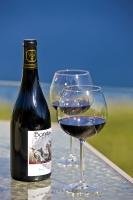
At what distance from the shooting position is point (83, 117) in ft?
3.26

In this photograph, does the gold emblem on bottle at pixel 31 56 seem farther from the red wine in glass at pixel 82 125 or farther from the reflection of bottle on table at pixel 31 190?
the reflection of bottle on table at pixel 31 190

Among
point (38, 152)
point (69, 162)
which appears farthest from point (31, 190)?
point (69, 162)

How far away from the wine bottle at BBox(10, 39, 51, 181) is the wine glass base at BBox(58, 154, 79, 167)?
12 cm

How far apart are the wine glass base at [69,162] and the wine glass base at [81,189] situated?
0.14 meters

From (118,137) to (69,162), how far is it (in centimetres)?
148

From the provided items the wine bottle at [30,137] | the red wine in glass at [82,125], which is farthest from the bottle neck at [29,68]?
the red wine in glass at [82,125]

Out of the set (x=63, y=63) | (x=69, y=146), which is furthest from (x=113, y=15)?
(x=69, y=146)

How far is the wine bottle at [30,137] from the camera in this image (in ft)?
3.24

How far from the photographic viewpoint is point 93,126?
964mm

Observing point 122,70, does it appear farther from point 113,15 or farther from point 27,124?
point 27,124

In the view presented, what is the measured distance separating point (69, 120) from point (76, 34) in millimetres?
1631

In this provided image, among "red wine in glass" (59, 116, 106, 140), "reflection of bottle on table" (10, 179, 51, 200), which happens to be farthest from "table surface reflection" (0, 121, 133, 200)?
"red wine in glass" (59, 116, 106, 140)

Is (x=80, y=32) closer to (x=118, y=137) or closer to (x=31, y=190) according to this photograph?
(x=118, y=137)

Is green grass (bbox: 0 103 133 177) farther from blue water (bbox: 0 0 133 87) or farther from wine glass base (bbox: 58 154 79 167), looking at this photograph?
wine glass base (bbox: 58 154 79 167)
